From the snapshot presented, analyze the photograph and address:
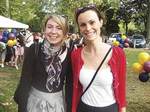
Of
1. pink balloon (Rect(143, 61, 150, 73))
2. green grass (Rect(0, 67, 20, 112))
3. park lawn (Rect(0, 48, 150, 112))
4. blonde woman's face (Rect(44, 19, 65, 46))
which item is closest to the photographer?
blonde woman's face (Rect(44, 19, 65, 46))

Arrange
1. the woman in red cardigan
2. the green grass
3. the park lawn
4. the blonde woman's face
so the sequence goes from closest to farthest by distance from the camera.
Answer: the woman in red cardigan < the blonde woman's face < the green grass < the park lawn

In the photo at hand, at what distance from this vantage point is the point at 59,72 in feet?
12.4

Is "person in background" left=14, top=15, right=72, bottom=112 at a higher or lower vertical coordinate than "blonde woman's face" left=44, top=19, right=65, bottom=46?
lower

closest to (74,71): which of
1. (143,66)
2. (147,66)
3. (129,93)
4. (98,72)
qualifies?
(98,72)

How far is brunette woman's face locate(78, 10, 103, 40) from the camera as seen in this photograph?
138 inches

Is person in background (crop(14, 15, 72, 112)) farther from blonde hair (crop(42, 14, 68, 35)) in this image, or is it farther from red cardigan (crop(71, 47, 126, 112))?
red cardigan (crop(71, 47, 126, 112))

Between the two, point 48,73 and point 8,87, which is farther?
point 8,87

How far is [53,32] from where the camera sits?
373 cm

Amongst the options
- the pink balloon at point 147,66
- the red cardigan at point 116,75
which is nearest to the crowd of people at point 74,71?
the red cardigan at point 116,75

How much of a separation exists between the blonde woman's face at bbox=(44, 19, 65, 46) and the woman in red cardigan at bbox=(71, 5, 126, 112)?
0.74ft

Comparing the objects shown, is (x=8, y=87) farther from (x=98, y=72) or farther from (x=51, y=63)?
(x=98, y=72)

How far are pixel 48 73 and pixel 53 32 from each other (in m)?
0.35

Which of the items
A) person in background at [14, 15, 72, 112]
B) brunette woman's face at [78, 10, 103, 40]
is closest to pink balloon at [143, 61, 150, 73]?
person in background at [14, 15, 72, 112]

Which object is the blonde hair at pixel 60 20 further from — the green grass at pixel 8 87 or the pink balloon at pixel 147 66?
the green grass at pixel 8 87
